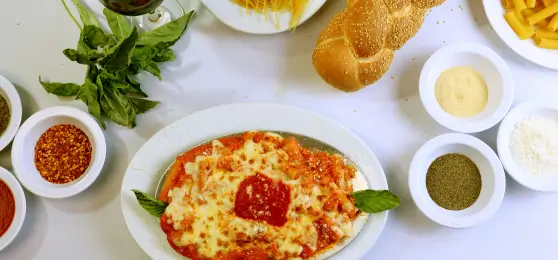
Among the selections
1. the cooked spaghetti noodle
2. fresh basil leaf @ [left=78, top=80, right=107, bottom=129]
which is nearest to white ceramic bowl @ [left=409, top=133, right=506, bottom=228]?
the cooked spaghetti noodle

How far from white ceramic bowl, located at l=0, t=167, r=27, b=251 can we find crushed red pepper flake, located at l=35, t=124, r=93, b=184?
0.10m

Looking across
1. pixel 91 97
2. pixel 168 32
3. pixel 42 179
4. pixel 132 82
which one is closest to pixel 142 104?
pixel 132 82

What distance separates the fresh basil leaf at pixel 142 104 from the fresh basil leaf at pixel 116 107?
3 cm

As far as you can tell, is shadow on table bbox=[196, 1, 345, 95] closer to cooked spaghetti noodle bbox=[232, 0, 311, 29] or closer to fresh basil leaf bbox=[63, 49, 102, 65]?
cooked spaghetti noodle bbox=[232, 0, 311, 29]

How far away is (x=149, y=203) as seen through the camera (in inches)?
91.2

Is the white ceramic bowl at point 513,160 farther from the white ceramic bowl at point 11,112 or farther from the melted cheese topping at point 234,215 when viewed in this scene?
the white ceramic bowl at point 11,112

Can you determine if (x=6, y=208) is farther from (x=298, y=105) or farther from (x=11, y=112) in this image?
(x=298, y=105)

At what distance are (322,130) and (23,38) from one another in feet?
4.09

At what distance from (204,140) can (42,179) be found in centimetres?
62

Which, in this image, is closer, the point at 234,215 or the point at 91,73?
→ the point at 234,215

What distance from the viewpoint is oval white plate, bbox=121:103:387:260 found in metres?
2.39

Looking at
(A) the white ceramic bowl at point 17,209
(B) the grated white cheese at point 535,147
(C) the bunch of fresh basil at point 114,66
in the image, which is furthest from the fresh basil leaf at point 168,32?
(B) the grated white cheese at point 535,147

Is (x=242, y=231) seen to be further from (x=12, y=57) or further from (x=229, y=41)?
(x=12, y=57)

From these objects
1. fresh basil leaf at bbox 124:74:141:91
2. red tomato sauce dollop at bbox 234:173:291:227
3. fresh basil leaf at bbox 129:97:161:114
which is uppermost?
fresh basil leaf at bbox 124:74:141:91
